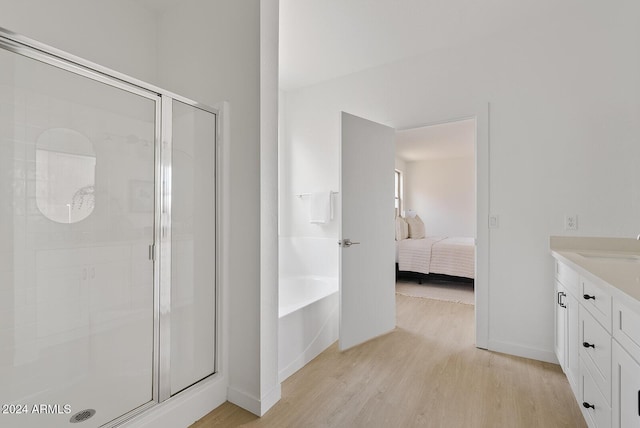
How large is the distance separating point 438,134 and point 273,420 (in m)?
5.11

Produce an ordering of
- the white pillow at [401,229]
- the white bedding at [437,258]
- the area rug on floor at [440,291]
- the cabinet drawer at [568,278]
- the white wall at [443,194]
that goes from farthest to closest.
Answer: the white wall at [443,194] < the white pillow at [401,229] < the white bedding at [437,258] < the area rug on floor at [440,291] < the cabinet drawer at [568,278]

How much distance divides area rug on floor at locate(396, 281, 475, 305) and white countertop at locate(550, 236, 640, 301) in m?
1.82

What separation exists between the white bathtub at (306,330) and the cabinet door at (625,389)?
164cm

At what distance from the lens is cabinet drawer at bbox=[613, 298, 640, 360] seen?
0.91 metres

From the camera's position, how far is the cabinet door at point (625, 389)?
0.92 metres

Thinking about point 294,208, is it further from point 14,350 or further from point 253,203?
point 14,350

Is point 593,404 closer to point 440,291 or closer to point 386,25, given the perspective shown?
point 386,25

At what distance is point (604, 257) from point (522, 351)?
94 centimetres

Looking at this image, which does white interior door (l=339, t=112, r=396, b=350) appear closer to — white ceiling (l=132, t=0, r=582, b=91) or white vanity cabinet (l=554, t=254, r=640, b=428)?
white ceiling (l=132, t=0, r=582, b=91)

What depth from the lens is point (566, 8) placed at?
224cm

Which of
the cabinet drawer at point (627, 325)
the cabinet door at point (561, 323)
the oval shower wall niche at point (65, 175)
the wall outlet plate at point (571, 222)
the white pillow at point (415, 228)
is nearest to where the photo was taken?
the cabinet drawer at point (627, 325)

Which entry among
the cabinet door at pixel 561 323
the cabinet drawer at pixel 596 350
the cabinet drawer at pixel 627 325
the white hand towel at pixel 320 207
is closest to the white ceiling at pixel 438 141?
the white hand towel at pixel 320 207

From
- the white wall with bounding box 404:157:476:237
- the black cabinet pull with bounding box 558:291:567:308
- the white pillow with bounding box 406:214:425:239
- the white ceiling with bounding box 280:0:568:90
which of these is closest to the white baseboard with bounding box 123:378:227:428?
the black cabinet pull with bounding box 558:291:567:308

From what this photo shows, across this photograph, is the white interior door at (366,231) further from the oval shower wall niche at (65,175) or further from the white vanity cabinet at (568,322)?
the oval shower wall niche at (65,175)
